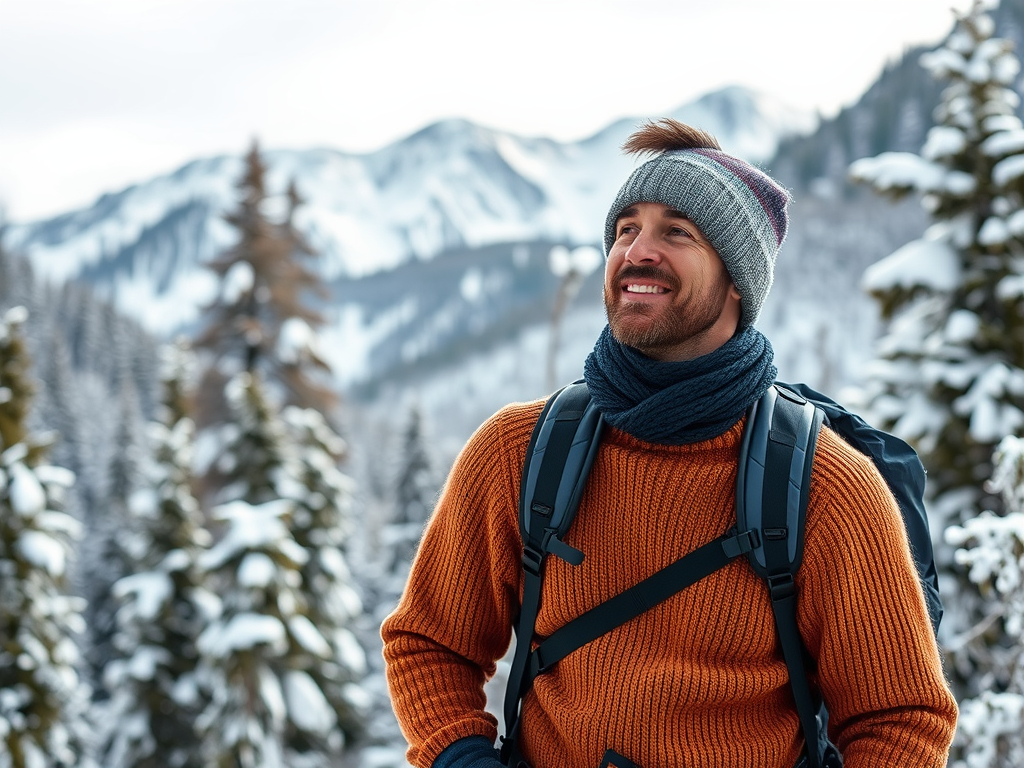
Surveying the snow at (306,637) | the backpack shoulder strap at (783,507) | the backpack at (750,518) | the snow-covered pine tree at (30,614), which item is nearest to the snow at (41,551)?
the snow-covered pine tree at (30,614)

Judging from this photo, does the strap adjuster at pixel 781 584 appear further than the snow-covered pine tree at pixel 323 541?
No

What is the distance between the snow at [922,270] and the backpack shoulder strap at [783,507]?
7827 millimetres

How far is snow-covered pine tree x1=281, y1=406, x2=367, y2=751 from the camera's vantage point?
1894 centimetres

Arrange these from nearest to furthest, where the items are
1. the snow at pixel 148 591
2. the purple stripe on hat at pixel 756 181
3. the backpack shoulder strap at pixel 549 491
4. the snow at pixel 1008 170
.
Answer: the backpack shoulder strap at pixel 549 491 < the purple stripe on hat at pixel 756 181 < the snow at pixel 1008 170 < the snow at pixel 148 591

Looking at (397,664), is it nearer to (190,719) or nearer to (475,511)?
(475,511)

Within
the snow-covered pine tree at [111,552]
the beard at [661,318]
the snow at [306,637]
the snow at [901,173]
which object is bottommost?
the snow-covered pine tree at [111,552]

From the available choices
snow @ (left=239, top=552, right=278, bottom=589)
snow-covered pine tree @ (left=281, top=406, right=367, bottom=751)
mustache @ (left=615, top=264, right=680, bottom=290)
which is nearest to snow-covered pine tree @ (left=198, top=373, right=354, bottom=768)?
snow @ (left=239, top=552, right=278, bottom=589)

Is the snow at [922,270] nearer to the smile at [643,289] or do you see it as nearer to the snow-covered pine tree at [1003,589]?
the snow-covered pine tree at [1003,589]

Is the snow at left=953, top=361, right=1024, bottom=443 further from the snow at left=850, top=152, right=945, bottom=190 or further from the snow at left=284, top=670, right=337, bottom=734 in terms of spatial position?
the snow at left=284, top=670, right=337, bottom=734

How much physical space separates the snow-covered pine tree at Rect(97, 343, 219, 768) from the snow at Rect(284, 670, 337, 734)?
11.9ft

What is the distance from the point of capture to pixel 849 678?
2537 millimetres

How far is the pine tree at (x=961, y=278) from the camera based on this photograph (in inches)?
372

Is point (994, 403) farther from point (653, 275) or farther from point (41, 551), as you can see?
point (41, 551)

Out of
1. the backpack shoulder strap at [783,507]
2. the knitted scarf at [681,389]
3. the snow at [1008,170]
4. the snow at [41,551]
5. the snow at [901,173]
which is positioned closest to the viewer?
the backpack shoulder strap at [783,507]
